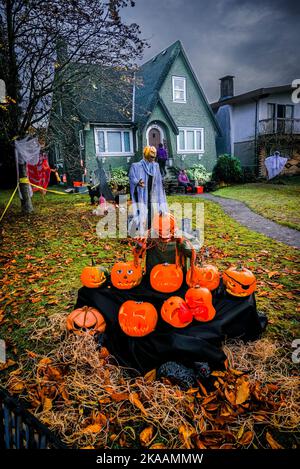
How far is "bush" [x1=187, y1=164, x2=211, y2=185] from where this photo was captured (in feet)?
64.3

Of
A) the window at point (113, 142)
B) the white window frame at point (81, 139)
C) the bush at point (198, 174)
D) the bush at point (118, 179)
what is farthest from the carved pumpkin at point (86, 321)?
the white window frame at point (81, 139)

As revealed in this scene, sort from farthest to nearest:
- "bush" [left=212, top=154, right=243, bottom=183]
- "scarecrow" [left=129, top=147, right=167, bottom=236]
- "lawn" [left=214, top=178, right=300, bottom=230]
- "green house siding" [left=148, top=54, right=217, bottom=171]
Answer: "green house siding" [left=148, top=54, right=217, bottom=171], "bush" [left=212, top=154, right=243, bottom=183], "lawn" [left=214, top=178, right=300, bottom=230], "scarecrow" [left=129, top=147, right=167, bottom=236]

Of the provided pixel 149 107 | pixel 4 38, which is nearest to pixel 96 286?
pixel 4 38

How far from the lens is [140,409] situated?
8.19 feet

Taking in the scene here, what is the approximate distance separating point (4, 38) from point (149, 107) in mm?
10868

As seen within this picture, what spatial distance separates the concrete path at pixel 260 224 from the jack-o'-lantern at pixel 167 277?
16.2 ft

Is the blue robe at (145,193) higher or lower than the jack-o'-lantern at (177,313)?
higher

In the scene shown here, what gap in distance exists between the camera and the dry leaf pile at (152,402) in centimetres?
227

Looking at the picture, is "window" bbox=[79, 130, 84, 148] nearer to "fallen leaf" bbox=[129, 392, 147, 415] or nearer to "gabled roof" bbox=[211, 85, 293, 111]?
"gabled roof" bbox=[211, 85, 293, 111]

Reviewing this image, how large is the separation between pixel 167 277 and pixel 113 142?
18902 millimetres

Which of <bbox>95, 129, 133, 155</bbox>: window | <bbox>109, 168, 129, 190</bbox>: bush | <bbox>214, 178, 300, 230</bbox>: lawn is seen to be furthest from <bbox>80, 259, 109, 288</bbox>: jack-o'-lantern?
<bbox>95, 129, 133, 155</bbox>: window

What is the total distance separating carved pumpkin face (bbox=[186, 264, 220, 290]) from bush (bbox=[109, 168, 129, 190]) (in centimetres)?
1432

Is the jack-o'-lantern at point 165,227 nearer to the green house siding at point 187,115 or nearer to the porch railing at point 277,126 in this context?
the green house siding at point 187,115
